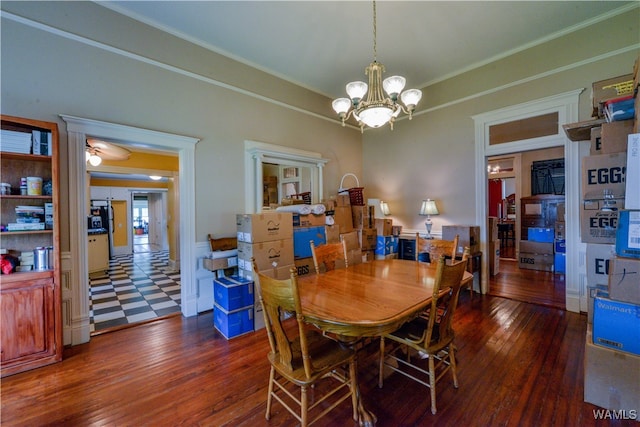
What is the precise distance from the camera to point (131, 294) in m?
4.13

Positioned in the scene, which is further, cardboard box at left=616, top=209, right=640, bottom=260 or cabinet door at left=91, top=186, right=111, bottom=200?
cabinet door at left=91, top=186, right=111, bottom=200

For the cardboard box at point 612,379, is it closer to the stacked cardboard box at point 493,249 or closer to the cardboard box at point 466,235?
the cardboard box at point 466,235

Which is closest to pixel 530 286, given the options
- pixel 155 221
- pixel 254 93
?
pixel 254 93

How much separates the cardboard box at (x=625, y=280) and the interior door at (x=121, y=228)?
10.3 meters

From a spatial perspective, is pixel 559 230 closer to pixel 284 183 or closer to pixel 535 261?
pixel 535 261

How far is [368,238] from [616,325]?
2911 mm

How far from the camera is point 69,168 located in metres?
2.53

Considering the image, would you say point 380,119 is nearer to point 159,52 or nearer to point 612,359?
point 612,359

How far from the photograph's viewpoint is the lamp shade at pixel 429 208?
4.30 m

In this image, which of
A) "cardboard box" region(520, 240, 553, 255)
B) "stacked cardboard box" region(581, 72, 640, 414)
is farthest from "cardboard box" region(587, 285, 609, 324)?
"cardboard box" region(520, 240, 553, 255)

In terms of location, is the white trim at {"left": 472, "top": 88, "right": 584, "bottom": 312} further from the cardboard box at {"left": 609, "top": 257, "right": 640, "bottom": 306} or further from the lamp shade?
the cardboard box at {"left": 609, "top": 257, "right": 640, "bottom": 306}

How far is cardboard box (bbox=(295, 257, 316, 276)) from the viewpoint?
345cm

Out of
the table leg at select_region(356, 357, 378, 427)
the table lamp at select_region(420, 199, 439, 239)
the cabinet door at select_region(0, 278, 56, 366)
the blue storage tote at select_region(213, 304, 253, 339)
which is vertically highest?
the table lamp at select_region(420, 199, 439, 239)

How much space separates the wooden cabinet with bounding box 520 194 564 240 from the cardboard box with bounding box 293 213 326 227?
5.19 meters
